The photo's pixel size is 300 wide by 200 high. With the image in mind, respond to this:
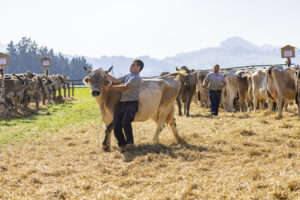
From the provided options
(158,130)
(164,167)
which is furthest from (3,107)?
(164,167)

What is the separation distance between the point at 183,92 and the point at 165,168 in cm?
1030

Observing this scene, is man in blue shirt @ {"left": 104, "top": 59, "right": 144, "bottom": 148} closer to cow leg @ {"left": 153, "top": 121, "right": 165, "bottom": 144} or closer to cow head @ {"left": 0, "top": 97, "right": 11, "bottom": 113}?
cow leg @ {"left": 153, "top": 121, "right": 165, "bottom": 144}

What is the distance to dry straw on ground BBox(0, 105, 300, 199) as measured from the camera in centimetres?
461

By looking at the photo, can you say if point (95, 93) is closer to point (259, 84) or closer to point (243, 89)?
point (259, 84)

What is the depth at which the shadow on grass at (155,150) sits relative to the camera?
6.72 m

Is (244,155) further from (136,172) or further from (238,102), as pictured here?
(238,102)

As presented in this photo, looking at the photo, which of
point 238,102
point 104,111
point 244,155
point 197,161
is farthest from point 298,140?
point 238,102

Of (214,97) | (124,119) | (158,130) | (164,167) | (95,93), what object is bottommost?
(164,167)

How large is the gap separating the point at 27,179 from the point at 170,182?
7.70 feet

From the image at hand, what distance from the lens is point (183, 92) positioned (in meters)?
16.0

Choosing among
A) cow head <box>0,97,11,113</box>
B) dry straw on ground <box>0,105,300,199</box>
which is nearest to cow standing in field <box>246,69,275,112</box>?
dry straw on ground <box>0,105,300,199</box>

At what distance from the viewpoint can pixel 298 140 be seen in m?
7.70

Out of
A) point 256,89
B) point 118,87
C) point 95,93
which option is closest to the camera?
point 95,93

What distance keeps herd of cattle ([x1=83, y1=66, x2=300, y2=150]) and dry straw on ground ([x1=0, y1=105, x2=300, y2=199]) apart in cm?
68
